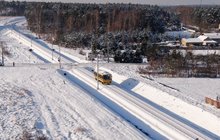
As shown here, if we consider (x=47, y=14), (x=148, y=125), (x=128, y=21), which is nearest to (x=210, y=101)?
(x=148, y=125)

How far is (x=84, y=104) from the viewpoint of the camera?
115 ft

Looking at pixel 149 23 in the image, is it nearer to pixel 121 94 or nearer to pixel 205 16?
pixel 205 16

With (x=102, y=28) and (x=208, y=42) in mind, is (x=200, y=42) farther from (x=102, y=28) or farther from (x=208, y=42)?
(x=102, y=28)

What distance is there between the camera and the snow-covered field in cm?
2797

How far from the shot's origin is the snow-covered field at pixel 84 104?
91.8 feet

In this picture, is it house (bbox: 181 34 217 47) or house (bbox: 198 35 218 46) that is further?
house (bbox: 181 34 217 47)

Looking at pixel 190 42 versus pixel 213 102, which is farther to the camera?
pixel 190 42

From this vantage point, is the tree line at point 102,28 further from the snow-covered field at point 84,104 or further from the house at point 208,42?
the snow-covered field at point 84,104

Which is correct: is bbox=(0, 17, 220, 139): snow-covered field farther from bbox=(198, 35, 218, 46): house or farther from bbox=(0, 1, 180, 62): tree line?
bbox=(198, 35, 218, 46): house

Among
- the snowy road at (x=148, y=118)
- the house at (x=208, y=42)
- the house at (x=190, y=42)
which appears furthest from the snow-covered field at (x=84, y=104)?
the house at (x=208, y=42)

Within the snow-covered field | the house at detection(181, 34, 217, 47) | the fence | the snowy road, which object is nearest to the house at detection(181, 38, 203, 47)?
the house at detection(181, 34, 217, 47)

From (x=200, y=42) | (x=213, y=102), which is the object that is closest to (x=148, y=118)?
(x=213, y=102)

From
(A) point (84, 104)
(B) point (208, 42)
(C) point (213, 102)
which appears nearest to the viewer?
(C) point (213, 102)

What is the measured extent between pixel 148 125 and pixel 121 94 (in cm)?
970
